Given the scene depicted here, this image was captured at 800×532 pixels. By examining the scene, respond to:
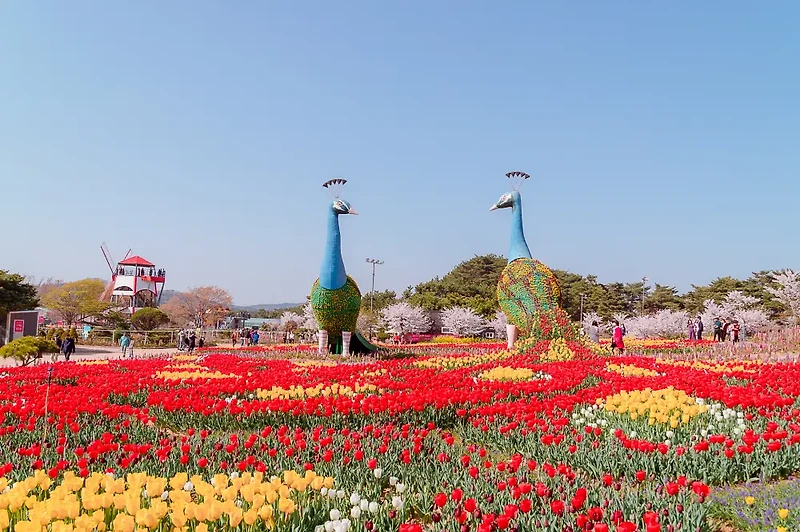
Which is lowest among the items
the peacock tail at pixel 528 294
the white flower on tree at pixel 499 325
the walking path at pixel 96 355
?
the walking path at pixel 96 355

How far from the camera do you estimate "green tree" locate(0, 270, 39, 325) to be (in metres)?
31.6

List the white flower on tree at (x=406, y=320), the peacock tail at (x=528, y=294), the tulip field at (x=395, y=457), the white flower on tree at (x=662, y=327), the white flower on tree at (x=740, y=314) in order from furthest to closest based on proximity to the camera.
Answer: the white flower on tree at (x=406, y=320)
the white flower on tree at (x=662, y=327)
the white flower on tree at (x=740, y=314)
the peacock tail at (x=528, y=294)
the tulip field at (x=395, y=457)

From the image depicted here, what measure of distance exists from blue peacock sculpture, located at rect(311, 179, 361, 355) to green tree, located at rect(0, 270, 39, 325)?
68.2 feet

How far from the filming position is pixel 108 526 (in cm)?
342

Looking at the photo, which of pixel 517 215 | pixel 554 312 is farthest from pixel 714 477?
pixel 517 215

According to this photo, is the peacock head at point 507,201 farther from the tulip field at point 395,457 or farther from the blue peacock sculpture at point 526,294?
the tulip field at point 395,457

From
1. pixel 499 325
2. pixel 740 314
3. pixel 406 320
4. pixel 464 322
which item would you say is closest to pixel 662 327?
pixel 740 314

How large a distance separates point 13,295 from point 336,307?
22978 mm

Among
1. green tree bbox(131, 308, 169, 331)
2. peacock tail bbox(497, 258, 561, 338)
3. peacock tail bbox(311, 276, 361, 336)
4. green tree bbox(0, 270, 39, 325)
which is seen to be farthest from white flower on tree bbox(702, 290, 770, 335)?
green tree bbox(131, 308, 169, 331)

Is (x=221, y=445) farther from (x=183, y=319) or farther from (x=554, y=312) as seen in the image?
(x=183, y=319)

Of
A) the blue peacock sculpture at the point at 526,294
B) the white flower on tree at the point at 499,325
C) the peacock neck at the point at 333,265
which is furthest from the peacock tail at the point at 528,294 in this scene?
the white flower on tree at the point at 499,325

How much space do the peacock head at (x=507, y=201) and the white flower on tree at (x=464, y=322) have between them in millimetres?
19803

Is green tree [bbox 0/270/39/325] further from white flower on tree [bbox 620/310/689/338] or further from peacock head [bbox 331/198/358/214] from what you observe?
white flower on tree [bbox 620/310/689/338]

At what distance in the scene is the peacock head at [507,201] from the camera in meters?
23.1
